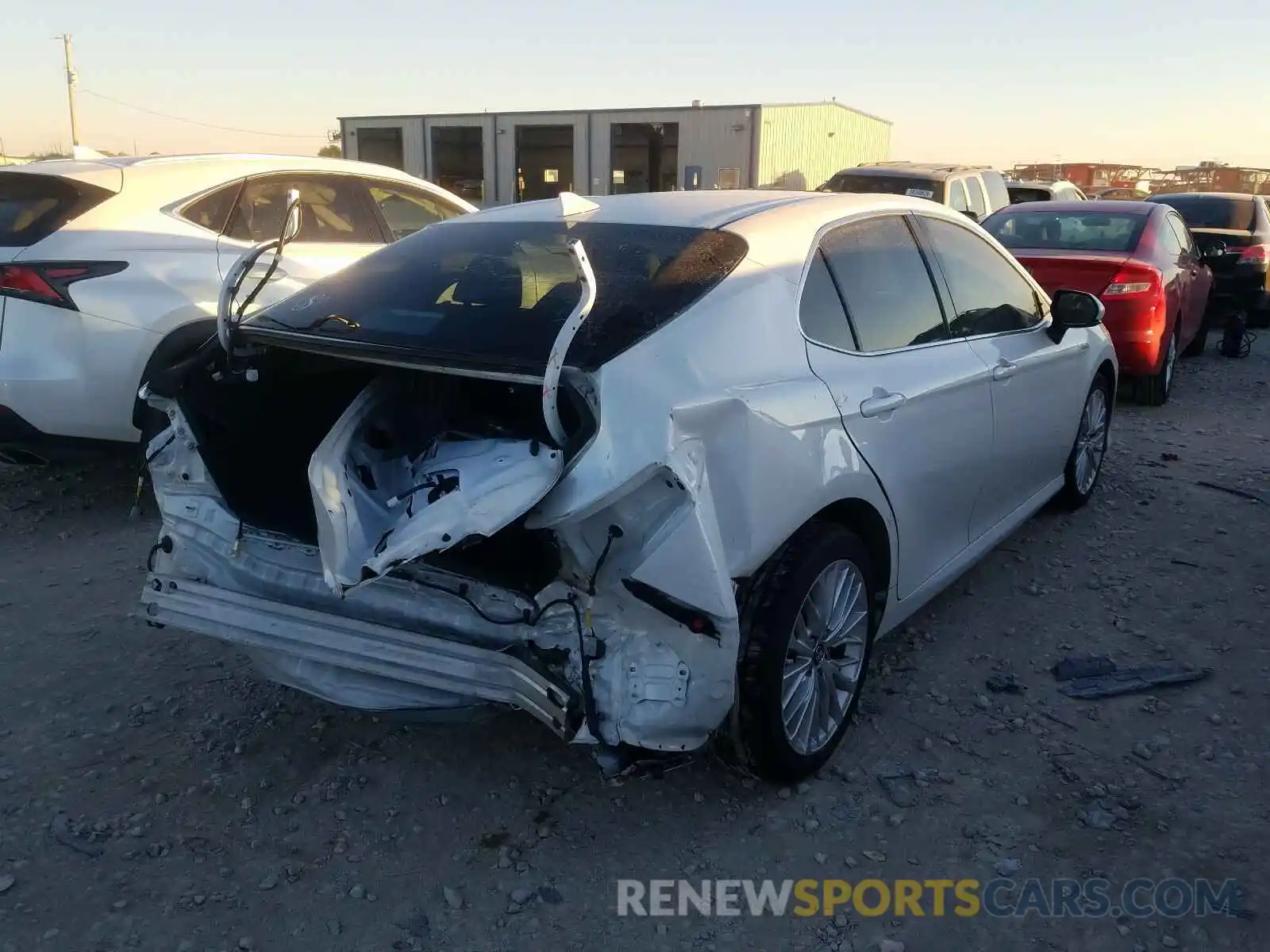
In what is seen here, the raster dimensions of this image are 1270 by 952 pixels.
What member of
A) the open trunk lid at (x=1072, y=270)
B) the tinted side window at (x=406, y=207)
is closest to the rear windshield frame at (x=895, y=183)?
the open trunk lid at (x=1072, y=270)

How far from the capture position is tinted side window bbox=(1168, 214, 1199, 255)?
8.64 metres

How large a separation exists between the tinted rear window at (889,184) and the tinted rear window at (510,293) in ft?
32.5

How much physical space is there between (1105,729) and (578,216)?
7.82 feet

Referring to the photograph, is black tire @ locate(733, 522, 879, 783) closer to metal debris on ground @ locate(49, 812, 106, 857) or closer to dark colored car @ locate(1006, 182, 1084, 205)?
metal debris on ground @ locate(49, 812, 106, 857)

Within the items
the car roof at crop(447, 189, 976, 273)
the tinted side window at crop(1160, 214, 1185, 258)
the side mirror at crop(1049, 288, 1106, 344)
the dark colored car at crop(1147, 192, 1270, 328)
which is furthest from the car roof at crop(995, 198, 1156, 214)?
the car roof at crop(447, 189, 976, 273)

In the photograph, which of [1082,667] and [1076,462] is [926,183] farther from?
[1082,667]

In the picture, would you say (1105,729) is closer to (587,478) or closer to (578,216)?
(587,478)

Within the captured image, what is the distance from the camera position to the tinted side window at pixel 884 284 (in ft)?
10.6

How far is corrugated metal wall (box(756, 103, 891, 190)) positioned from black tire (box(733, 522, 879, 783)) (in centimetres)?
2663

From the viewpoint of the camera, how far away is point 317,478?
2604 millimetres

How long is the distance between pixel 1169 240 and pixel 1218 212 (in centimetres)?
493

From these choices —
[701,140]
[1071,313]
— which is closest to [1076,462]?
[1071,313]

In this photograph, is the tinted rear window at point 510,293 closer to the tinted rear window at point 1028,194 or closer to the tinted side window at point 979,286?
the tinted side window at point 979,286

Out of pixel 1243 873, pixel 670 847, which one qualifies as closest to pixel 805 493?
pixel 670 847
